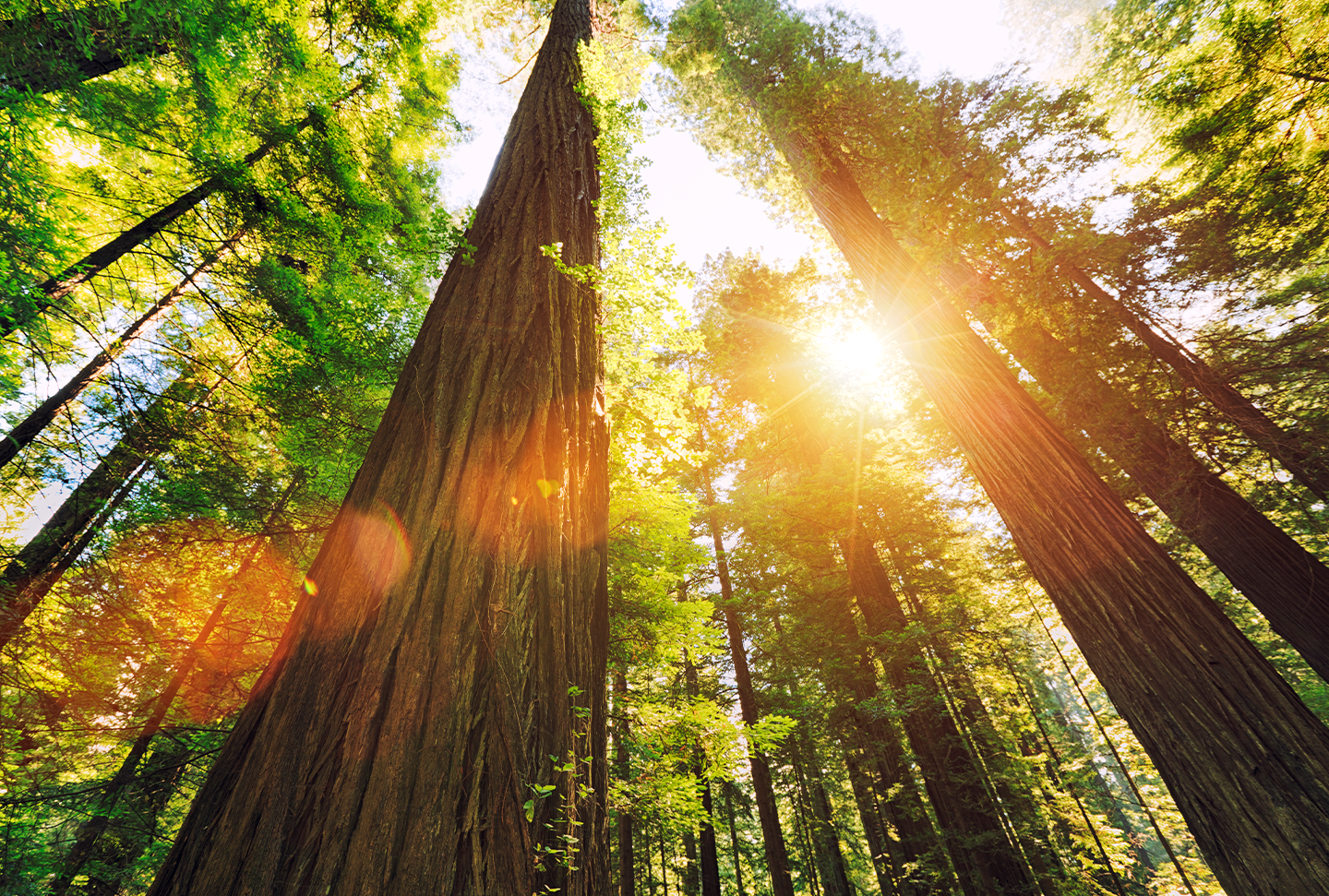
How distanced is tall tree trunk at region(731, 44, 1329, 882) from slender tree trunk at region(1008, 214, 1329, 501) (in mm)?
2989

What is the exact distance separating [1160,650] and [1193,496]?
4.54m

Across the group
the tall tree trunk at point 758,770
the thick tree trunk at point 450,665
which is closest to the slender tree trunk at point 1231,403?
the thick tree trunk at point 450,665

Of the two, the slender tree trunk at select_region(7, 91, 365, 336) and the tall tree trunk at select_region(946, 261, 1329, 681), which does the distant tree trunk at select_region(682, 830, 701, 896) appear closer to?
the tall tree trunk at select_region(946, 261, 1329, 681)

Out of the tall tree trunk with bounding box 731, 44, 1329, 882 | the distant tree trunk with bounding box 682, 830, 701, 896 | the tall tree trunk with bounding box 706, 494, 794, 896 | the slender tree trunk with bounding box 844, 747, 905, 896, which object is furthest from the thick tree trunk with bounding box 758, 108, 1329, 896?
the distant tree trunk with bounding box 682, 830, 701, 896

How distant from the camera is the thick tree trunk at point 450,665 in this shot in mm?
1184

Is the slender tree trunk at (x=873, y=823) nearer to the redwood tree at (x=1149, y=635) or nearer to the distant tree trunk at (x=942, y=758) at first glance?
the distant tree trunk at (x=942, y=758)

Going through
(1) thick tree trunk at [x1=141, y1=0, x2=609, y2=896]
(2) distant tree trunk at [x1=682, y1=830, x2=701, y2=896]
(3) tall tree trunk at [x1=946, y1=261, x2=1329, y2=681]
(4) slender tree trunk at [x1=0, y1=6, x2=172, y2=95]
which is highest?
(4) slender tree trunk at [x1=0, y1=6, x2=172, y2=95]

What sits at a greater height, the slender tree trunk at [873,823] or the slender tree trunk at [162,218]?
the slender tree trunk at [162,218]

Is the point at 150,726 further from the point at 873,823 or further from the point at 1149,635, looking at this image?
the point at 873,823

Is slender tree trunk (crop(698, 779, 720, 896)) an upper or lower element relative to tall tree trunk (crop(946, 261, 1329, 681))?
lower

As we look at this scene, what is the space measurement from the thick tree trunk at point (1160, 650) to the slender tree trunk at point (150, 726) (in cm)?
798

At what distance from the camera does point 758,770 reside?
31.9 feet

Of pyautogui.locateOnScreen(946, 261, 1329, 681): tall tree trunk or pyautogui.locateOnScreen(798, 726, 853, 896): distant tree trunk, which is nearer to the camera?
pyautogui.locateOnScreen(946, 261, 1329, 681): tall tree trunk

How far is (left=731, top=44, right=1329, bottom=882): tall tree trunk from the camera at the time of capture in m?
2.05
